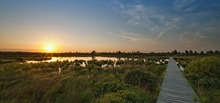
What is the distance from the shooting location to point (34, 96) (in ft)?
27.2

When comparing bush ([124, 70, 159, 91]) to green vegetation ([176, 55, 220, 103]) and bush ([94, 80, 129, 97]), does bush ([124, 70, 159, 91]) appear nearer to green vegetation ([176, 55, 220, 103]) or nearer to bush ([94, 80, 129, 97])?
bush ([94, 80, 129, 97])

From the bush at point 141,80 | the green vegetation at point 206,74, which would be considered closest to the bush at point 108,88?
the bush at point 141,80

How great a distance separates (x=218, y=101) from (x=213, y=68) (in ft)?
22.5

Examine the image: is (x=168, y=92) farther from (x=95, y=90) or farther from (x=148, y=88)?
(x=95, y=90)

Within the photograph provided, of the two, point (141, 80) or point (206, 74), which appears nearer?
point (141, 80)

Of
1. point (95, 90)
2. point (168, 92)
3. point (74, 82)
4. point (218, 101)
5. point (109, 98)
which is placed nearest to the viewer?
point (109, 98)

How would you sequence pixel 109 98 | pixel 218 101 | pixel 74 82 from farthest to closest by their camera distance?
pixel 74 82 < pixel 218 101 < pixel 109 98

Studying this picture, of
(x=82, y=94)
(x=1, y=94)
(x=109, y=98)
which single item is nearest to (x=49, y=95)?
(x=82, y=94)

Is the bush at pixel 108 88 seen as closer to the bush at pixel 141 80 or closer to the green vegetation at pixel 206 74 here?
the bush at pixel 141 80

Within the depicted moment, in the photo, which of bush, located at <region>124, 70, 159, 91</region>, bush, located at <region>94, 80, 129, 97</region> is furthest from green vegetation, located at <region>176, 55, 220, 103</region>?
bush, located at <region>94, 80, 129, 97</region>

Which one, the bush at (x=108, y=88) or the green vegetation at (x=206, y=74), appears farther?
the green vegetation at (x=206, y=74)

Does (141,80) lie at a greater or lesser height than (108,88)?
greater

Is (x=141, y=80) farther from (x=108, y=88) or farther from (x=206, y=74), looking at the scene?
(x=206, y=74)

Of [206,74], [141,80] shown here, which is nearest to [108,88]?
[141,80]
